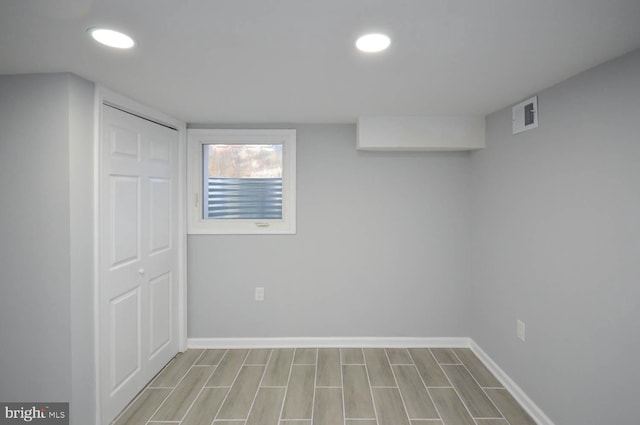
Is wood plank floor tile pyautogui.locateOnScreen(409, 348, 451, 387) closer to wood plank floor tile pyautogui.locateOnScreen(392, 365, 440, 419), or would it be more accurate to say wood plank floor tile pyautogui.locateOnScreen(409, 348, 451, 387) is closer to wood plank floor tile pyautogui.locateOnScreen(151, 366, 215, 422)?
wood plank floor tile pyautogui.locateOnScreen(392, 365, 440, 419)

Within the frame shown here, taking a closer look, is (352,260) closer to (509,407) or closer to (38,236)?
(509,407)

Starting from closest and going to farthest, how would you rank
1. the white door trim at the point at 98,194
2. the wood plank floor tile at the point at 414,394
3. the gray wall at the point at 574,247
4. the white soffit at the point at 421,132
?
the gray wall at the point at 574,247
the white door trim at the point at 98,194
the wood plank floor tile at the point at 414,394
the white soffit at the point at 421,132

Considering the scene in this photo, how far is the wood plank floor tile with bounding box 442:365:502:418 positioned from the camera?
7.24 feet

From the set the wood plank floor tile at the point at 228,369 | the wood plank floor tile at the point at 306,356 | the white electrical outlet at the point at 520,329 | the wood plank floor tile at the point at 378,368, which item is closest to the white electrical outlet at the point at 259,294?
the wood plank floor tile at the point at 228,369

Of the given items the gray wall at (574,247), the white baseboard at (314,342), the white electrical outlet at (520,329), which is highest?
the gray wall at (574,247)

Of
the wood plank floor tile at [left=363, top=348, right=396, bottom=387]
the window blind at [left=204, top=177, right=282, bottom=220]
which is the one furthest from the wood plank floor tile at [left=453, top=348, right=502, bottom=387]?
the window blind at [left=204, top=177, right=282, bottom=220]

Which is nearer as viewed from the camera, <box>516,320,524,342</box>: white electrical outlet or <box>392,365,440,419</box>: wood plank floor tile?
<box>392,365,440,419</box>: wood plank floor tile

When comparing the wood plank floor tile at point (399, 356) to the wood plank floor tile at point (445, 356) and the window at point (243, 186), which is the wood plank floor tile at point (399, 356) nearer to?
the wood plank floor tile at point (445, 356)

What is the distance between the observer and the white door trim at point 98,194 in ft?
6.50

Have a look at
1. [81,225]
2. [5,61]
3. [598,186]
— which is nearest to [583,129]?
[598,186]

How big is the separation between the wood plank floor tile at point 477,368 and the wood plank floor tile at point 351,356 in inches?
35.4

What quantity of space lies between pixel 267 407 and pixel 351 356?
959 mm

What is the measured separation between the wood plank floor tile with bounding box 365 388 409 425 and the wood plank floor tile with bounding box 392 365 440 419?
0.16ft

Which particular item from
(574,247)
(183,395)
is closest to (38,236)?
(183,395)
